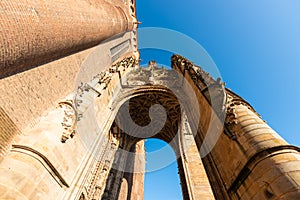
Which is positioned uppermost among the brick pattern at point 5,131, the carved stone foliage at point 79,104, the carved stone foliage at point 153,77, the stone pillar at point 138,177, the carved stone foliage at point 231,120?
the carved stone foliage at point 153,77

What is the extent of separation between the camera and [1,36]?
109 inches

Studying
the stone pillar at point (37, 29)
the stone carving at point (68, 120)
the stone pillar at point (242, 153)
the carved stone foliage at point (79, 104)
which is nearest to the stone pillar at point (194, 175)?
the stone pillar at point (242, 153)

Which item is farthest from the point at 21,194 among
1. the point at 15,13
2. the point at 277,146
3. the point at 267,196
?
the point at 277,146

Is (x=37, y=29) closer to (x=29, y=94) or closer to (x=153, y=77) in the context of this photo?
(x=29, y=94)

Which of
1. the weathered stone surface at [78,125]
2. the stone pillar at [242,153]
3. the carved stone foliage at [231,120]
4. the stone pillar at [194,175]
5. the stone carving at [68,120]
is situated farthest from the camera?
the stone pillar at [194,175]

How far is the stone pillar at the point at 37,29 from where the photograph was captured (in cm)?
296

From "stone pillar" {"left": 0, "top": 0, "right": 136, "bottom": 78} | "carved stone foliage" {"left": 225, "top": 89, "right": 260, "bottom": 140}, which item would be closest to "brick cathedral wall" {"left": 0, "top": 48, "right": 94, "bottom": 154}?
"stone pillar" {"left": 0, "top": 0, "right": 136, "bottom": 78}

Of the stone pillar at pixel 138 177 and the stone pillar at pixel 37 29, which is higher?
the stone pillar at pixel 138 177

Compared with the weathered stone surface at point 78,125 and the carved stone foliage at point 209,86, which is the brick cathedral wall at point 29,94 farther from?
the carved stone foliage at point 209,86

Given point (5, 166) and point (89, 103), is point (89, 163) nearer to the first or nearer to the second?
point (89, 103)

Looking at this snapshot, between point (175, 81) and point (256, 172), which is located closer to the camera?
point (256, 172)

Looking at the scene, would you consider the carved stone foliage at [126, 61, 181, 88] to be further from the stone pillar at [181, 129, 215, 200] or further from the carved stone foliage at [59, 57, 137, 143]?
the stone pillar at [181, 129, 215, 200]

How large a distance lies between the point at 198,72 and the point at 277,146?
14.0 feet

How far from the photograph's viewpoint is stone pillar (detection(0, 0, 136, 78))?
2.96 meters
